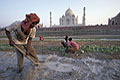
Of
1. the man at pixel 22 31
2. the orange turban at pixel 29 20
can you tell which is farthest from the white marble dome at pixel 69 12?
the orange turban at pixel 29 20

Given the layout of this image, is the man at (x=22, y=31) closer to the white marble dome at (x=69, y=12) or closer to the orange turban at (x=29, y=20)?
the orange turban at (x=29, y=20)

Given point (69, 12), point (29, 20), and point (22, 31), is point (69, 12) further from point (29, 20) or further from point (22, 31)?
point (29, 20)

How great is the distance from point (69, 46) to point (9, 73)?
326 centimetres

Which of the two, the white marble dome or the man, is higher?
the white marble dome

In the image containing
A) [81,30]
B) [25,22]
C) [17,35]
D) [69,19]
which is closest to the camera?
[25,22]

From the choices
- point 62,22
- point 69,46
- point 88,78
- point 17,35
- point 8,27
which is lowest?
point 88,78

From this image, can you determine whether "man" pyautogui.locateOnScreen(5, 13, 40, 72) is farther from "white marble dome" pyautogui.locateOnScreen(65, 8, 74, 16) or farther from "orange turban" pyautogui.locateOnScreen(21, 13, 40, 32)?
"white marble dome" pyautogui.locateOnScreen(65, 8, 74, 16)

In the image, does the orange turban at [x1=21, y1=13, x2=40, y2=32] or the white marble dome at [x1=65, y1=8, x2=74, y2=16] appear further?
the white marble dome at [x1=65, y1=8, x2=74, y2=16]

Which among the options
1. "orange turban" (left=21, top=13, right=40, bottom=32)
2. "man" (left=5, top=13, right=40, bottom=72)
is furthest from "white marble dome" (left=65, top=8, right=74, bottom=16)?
"orange turban" (left=21, top=13, right=40, bottom=32)

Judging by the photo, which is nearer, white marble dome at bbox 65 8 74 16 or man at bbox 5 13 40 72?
man at bbox 5 13 40 72

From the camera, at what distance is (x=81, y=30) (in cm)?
2352

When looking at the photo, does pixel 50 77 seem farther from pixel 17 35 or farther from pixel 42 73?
pixel 17 35

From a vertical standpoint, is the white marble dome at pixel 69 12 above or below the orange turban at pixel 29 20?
above

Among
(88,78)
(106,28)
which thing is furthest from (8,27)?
(106,28)
